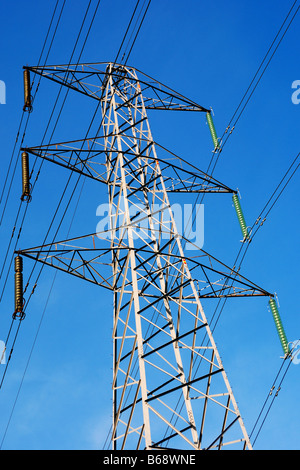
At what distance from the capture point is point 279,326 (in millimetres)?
19594

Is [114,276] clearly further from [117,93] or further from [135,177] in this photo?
[117,93]

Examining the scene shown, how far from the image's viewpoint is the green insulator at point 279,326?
62.1 ft

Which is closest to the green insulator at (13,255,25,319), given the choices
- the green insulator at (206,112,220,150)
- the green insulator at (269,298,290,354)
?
the green insulator at (269,298,290,354)

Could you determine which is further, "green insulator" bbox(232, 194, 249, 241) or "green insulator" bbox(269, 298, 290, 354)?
"green insulator" bbox(232, 194, 249, 241)

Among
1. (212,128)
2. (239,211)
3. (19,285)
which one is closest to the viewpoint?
(19,285)

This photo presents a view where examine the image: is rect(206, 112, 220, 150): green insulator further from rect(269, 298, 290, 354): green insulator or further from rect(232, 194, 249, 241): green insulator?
rect(269, 298, 290, 354): green insulator

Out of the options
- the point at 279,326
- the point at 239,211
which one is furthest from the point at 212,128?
the point at 279,326

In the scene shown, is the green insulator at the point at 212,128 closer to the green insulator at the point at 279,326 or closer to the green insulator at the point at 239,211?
the green insulator at the point at 239,211

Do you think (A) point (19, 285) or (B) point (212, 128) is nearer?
(A) point (19, 285)

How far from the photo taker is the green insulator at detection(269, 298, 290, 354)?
62.1 feet

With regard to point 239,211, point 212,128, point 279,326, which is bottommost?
point 279,326

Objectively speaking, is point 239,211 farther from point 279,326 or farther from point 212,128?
point 279,326

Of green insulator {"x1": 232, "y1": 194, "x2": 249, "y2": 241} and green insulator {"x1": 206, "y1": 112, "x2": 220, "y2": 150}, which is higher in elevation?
green insulator {"x1": 206, "y1": 112, "x2": 220, "y2": 150}
